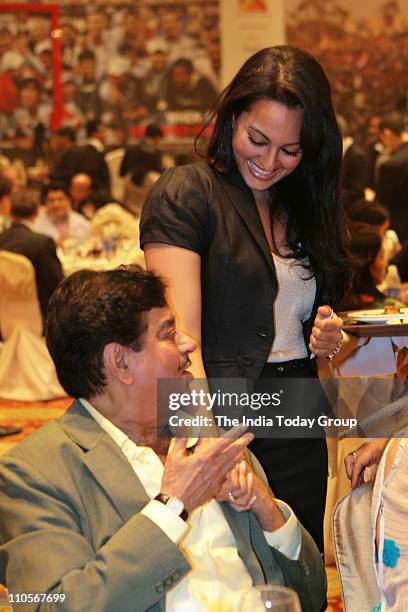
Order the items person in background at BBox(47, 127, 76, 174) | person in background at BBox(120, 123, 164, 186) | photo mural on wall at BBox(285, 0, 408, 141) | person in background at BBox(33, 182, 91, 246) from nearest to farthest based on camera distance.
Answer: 1. person in background at BBox(33, 182, 91, 246)
2. person in background at BBox(120, 123, 164, 186)
3. person in background at BBox(47, 127, 76, 174)
4. photo mural on wall at BBox(285, 0, 408, 141)

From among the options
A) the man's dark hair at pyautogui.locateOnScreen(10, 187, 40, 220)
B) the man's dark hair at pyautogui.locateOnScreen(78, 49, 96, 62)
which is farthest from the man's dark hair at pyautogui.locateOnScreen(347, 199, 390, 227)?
the man's dark hair at pyautogui.locateOnScreen(78, 49, 96, 62)

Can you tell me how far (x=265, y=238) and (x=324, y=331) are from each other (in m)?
0.24

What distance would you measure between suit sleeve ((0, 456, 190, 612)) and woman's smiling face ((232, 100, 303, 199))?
795 millimetres

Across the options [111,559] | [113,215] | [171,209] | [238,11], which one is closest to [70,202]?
[113,215]

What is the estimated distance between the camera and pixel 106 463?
1750mm

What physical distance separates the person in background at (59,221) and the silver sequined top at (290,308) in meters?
5.85

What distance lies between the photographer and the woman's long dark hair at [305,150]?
6.79ft

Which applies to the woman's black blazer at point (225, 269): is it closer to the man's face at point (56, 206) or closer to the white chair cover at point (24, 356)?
the white chair cover at point (24, 356)

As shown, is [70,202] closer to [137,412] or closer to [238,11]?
[238,11]

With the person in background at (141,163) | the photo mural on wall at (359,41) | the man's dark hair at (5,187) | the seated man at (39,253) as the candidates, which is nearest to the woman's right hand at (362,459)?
the seated man at (39,253)

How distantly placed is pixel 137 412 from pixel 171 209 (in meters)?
0.47

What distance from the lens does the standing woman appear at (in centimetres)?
208

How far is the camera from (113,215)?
7.86 meters

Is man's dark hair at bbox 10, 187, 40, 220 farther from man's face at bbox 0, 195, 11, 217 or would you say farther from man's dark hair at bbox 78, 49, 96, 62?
man's dark hair at bbox 78, 49, 96, 62
